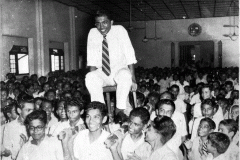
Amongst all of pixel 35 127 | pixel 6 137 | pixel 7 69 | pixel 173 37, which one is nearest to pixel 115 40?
pixel 35 127

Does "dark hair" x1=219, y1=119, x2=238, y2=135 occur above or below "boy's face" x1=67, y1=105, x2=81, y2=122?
Result: below

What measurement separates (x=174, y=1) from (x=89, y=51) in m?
9.15

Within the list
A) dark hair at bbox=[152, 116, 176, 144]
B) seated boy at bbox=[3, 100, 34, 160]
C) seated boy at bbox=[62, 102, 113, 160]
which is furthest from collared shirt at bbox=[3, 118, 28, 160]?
dark hair at bbox=[152, 116, 176, 144]

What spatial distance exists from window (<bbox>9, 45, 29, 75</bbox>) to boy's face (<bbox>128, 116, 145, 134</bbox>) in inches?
311

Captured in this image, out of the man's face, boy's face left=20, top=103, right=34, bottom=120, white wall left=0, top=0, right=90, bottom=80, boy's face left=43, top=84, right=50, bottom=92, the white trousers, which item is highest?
white wall left=0, top=0, right=90, bottom=80

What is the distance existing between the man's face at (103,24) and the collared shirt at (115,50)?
11cm

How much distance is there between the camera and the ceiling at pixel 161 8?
12.0 m

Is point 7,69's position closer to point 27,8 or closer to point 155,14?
point 27,8

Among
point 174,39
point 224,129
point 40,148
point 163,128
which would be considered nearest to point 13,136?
point 40,148

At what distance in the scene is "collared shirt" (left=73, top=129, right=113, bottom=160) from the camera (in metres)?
2.70

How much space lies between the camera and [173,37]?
16.7 meters

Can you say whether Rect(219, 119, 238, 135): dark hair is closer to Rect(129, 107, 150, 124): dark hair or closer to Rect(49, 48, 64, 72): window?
Rect(129, 107, 150, 124): dark hair

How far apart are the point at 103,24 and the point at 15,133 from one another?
6.01 feet

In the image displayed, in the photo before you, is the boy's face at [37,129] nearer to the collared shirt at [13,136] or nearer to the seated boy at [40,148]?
the seated boy at [40,148]
